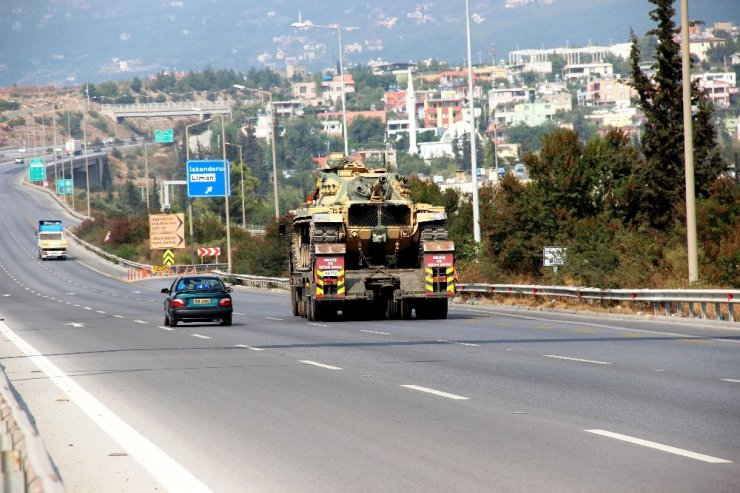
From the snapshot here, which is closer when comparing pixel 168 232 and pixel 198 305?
pixel 198 305

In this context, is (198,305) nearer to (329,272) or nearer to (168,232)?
(329,272)

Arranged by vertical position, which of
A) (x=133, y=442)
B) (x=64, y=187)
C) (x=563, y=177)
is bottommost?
(x=133, y=442)

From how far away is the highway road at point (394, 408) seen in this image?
35.9ft

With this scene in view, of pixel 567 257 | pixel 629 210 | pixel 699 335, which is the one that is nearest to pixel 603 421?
pixel 699 335

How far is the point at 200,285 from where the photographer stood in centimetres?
3703

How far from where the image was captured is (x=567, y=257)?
4253cm

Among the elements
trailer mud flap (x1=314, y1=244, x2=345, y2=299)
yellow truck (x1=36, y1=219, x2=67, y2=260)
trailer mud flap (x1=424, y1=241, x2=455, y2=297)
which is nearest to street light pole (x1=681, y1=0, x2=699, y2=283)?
trailer mud flap (x1=424, y1=241, x2=455, y2=297)

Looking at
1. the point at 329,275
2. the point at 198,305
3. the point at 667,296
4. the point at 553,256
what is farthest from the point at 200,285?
the point at 667,296

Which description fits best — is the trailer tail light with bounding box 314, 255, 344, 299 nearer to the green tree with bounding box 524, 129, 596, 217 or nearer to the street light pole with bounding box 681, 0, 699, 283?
the street light pole with bounding box 681, 0, 699, 283

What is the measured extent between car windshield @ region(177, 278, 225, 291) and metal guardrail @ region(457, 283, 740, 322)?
9.45 meters

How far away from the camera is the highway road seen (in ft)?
35.9

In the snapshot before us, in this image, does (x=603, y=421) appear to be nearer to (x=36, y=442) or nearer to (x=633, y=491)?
(x=633, y=491)

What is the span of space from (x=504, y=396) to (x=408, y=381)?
2.29 metres

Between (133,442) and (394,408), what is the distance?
324 cm
